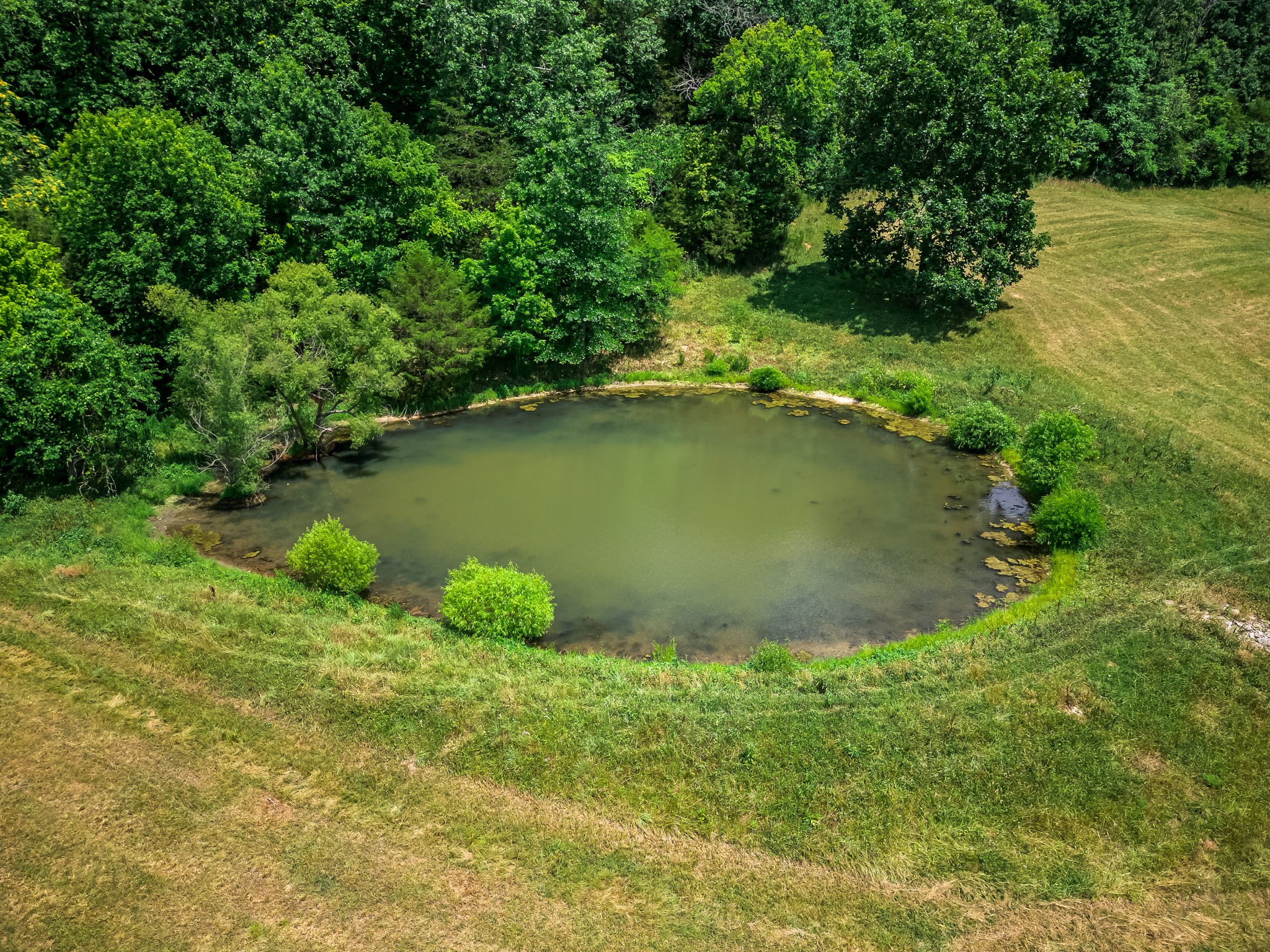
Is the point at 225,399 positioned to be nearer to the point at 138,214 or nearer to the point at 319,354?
the point at 319,354

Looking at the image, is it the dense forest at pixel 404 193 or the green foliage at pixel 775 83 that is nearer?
the dense forest at pixel 404 193

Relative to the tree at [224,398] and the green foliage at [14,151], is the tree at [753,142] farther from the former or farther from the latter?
the green foliage at [14,151]

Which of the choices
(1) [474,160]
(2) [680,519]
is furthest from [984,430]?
(1) [474,160]

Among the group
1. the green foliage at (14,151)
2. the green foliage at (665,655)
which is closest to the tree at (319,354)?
the green foliage at (14,151)

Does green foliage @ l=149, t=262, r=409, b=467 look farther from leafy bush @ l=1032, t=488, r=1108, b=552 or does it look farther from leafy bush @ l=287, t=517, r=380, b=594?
leafy bush @ l=1032, t=488, r=1108, b=552

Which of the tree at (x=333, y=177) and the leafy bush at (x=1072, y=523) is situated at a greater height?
the tree at (x=333, y=177)

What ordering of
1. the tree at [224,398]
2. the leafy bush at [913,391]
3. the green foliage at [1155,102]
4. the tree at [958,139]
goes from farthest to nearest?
the green foliage at [1155,102] → the tree at [958,139] → the leafy bush at [913,391] → the tree at [224,398]

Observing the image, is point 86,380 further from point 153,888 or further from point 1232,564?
point 1232,564

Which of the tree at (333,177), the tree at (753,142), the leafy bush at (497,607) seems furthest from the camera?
the tree at (753,142)
